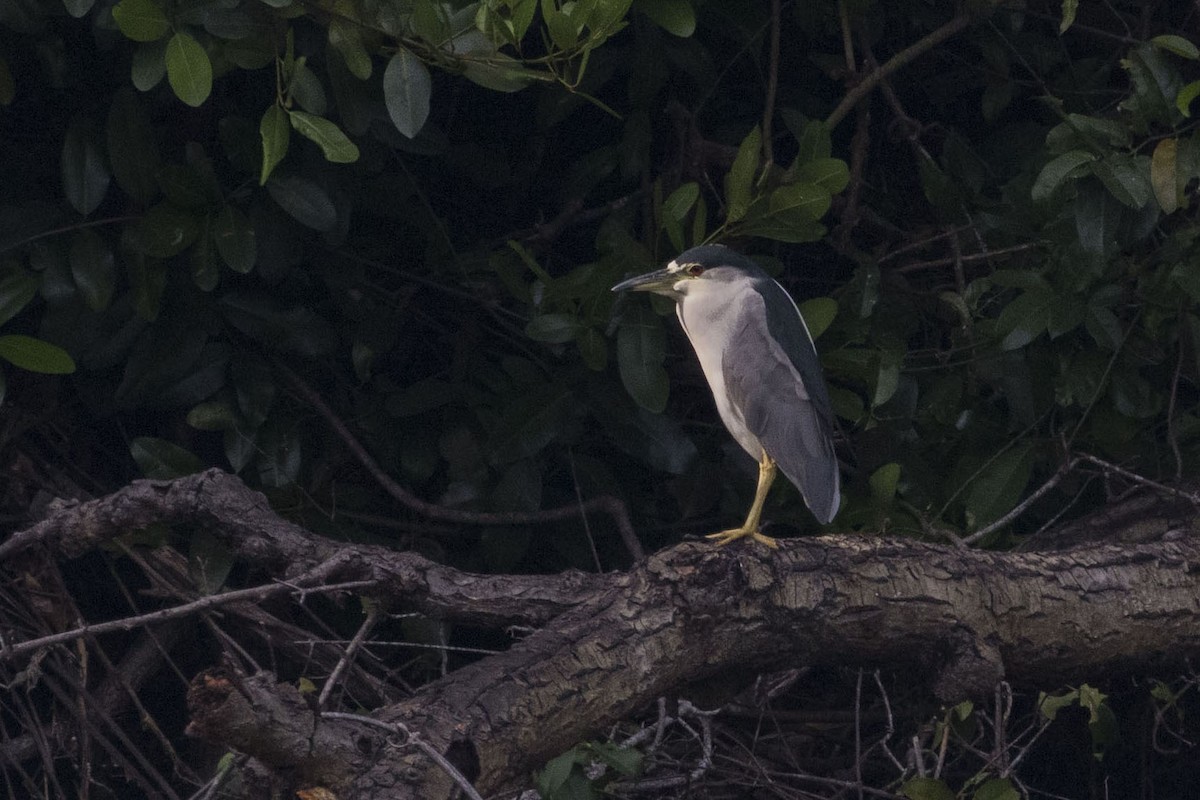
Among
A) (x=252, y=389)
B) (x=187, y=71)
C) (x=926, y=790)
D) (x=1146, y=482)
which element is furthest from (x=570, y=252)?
(x=926, y=790)

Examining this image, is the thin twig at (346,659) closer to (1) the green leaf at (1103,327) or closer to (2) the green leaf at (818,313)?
(2) the green leaf at (818,313)

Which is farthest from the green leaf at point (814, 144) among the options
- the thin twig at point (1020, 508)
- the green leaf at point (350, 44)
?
the green leaf at point (350, 44)

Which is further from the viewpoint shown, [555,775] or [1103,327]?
[1103,327]

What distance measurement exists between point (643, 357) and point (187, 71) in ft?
2.88

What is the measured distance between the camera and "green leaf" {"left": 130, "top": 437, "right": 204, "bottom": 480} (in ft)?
7.31

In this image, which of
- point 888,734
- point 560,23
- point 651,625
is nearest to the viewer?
point 651,625

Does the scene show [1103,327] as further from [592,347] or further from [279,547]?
[279,547]

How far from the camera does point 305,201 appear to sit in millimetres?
2129

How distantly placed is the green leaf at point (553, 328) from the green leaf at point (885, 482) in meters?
0.57

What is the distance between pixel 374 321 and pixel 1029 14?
4.78 feet

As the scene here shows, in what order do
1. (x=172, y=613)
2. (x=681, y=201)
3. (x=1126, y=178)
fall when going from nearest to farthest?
(x=172, y=613)
(x=1126, y=178)
(x=681, y=201)

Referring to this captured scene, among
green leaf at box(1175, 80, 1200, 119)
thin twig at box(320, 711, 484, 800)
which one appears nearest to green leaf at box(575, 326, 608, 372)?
thin twig at box(320, 711, 484, 800)

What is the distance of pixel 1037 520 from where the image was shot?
268 centimetres

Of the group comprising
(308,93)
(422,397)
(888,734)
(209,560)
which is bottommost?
(888,734)
